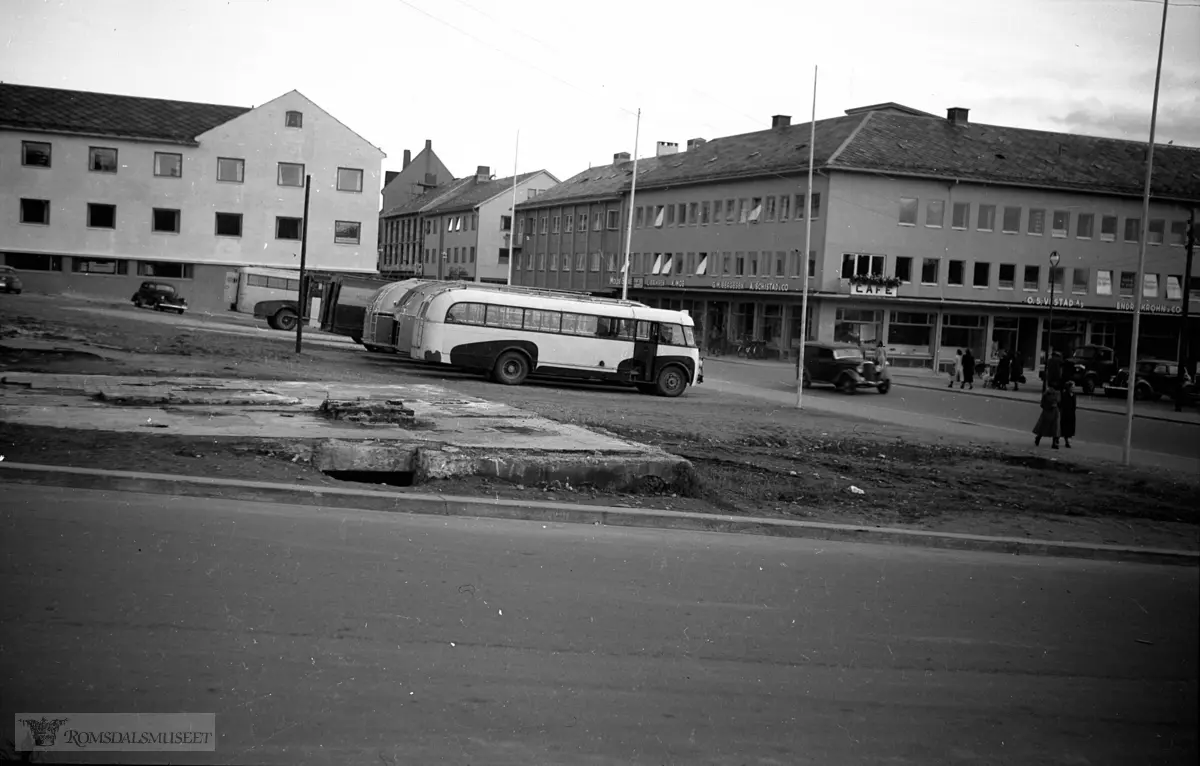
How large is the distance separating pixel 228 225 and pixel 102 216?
3.25 meters

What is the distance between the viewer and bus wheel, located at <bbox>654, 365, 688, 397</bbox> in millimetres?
30984

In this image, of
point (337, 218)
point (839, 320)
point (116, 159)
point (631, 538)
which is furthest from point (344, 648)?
point (839, 320)

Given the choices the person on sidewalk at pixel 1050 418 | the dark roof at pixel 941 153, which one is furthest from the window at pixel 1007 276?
the person on sidewalk at pixel 1050 418

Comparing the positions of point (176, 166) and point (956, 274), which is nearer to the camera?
point (176, 166)

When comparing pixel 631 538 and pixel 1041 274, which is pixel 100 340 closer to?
pixel 631 538

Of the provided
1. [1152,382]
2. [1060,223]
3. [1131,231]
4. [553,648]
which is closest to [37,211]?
[553,648]

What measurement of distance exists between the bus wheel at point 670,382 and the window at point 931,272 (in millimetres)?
34480

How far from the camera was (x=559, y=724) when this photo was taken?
187 inches

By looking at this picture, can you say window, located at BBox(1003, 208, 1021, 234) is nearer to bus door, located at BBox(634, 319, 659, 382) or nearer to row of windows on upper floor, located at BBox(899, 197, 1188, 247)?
row of windows on upper floor, located at BBox(899, 197, 1188, 247)

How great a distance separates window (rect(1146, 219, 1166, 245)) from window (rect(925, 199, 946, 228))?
1963 cm

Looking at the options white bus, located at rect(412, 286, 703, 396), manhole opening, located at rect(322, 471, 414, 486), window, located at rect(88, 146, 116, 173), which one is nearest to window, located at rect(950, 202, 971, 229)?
white bus, located at rect(412, 286, 703, 396)

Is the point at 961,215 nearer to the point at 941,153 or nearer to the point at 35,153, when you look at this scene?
the point at 941,153

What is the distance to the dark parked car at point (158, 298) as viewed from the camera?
1074 inches

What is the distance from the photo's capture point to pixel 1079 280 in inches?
2470
